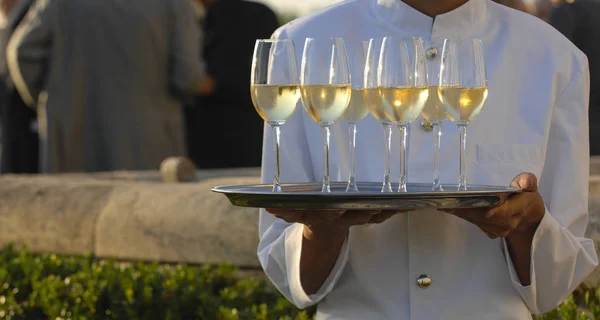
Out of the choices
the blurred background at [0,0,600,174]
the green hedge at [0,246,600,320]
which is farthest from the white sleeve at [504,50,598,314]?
the blurred background at [0,0,600,174]

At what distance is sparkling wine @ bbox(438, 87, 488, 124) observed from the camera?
2.46 metres

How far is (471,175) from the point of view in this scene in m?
2.83

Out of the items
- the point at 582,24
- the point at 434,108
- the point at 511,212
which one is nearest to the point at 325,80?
the point at 434,108

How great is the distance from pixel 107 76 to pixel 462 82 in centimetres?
669

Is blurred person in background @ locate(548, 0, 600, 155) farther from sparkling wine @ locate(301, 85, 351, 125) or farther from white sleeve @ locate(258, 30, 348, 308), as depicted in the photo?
sparkling wine @ locate(301, 85, 351, 125)

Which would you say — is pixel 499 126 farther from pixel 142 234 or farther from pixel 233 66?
pixel 233 66

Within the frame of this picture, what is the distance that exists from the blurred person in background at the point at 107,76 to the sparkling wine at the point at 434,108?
616 cm

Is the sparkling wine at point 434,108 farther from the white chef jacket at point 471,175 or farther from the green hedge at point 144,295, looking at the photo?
the green hedge at point 144,295

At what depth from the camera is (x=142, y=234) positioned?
4750 millimetres

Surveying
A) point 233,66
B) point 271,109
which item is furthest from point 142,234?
point 233,66

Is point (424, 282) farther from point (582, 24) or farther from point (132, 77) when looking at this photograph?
point (132, 77)

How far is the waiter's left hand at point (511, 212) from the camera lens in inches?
96.6

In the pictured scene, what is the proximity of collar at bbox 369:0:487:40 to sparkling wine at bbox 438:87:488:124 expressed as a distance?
0.43 m

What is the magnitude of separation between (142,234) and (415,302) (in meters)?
2.15
